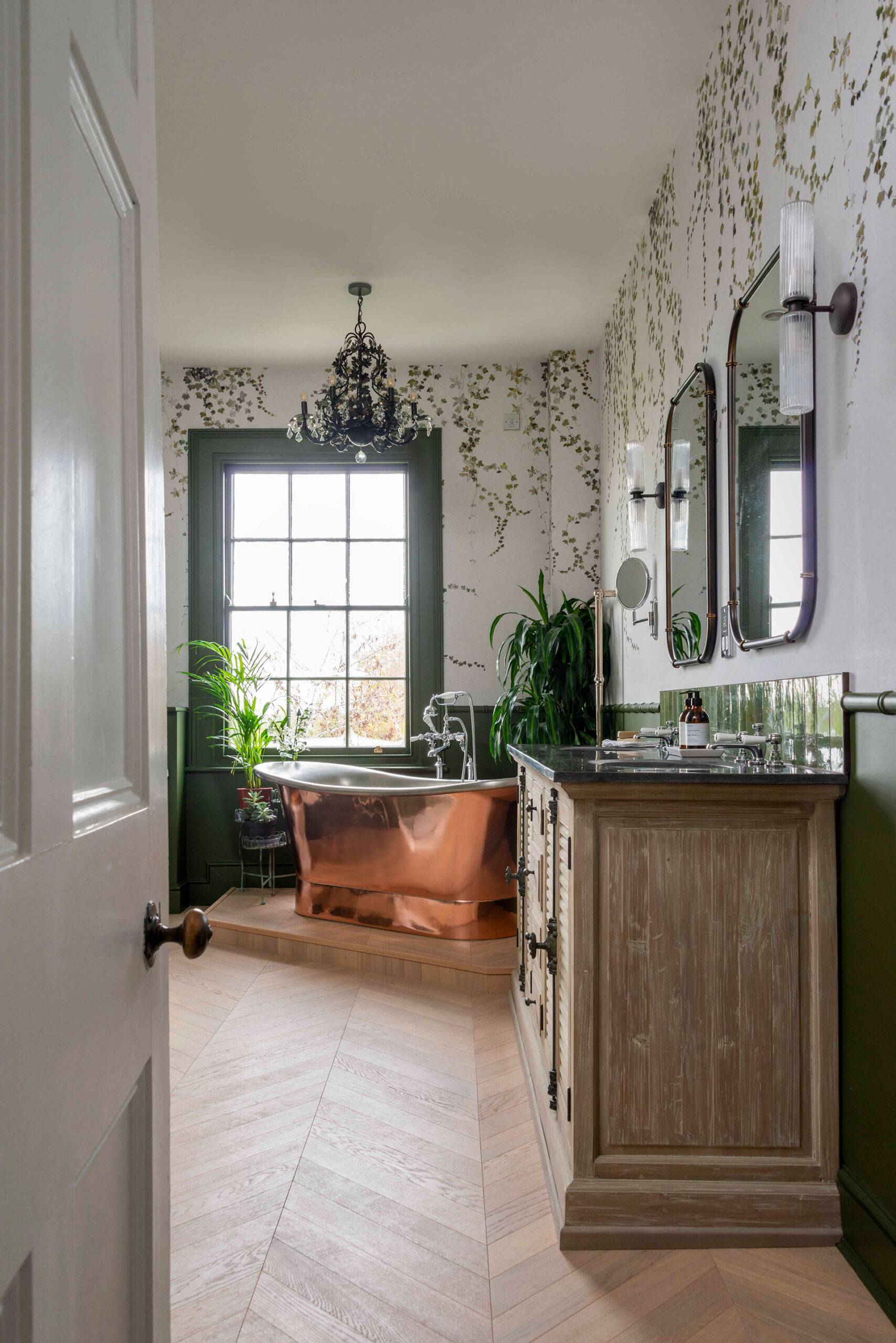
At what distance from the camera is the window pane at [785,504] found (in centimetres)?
200

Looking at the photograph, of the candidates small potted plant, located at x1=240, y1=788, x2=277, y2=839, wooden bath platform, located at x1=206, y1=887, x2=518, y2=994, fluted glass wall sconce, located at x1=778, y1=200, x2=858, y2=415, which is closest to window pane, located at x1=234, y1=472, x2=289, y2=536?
small potted plant, located at x1=240, y1=788, x2=277, y2=839

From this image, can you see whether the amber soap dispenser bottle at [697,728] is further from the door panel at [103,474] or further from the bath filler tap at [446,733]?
the bath filler tap at [446,733]

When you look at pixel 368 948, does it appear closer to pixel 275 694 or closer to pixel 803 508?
pixel 275 694

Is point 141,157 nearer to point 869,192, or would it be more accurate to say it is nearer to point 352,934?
point 869,192

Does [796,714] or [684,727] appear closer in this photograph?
[796,714]

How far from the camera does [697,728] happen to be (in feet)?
7.82

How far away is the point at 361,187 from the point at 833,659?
101 inches

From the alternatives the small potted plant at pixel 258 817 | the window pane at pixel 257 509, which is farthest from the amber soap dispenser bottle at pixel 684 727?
the window pane at pixel 257 509

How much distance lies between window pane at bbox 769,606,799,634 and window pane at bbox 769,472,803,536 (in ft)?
0.57

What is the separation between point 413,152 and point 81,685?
3.06 metres

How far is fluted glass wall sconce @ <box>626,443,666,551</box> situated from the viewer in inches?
132

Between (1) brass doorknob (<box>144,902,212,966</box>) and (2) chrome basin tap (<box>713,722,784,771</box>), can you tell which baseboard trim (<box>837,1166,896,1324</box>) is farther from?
(1) brass doorknob (<box>144,902,212,966</box>)

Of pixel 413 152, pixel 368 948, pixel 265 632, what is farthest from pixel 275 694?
pixel 413 152

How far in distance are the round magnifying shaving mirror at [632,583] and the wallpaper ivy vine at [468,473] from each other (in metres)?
1.52
